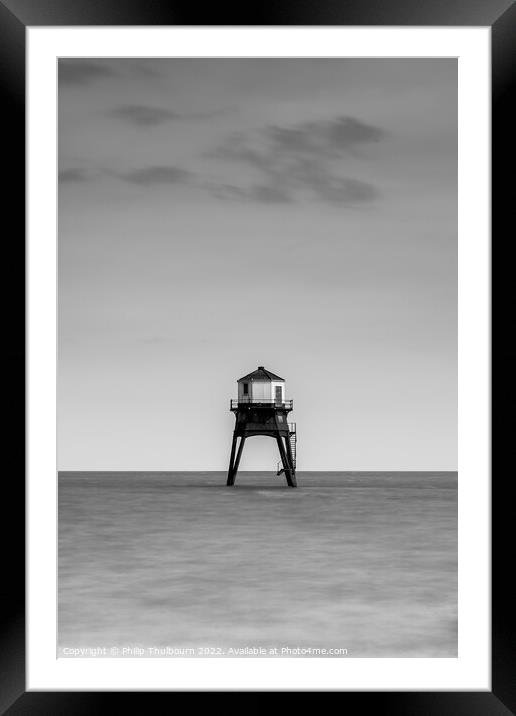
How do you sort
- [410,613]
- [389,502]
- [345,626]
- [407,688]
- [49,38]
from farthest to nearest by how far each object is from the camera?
1. [389,502]
2. [410,613]
3. [345,626]
4. [49,38]
5. [407,688]

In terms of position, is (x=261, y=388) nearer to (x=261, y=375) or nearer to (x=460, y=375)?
(x=261, y=375)

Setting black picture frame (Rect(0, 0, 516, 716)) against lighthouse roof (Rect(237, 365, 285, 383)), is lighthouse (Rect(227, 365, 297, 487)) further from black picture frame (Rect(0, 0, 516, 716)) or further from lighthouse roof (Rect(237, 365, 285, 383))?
black picture frame (Rect(0, 0, 516, 716))

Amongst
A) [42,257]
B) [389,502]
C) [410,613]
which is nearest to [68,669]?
[42,257]

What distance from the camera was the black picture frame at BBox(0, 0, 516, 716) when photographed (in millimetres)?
2432

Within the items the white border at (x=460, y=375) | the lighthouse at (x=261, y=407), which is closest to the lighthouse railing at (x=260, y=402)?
the lighthouse at (x=261, y=407)

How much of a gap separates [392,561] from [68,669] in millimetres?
8841

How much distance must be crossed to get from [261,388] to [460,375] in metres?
19.5

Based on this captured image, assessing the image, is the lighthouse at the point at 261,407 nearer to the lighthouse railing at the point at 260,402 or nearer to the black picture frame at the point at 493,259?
the lighthouse railing at the point at 260,402

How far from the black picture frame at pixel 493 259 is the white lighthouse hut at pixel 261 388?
19540 millimetres

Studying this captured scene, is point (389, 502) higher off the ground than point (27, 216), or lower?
lower

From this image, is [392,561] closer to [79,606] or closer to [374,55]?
[79,606]

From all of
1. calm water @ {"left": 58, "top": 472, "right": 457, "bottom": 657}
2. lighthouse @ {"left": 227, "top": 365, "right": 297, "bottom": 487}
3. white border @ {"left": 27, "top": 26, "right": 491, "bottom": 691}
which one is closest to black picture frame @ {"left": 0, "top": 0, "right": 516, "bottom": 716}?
white border @ {"left": 27, "top": 26, "right": 491, "bottom": 691}

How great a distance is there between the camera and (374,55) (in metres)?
2.70

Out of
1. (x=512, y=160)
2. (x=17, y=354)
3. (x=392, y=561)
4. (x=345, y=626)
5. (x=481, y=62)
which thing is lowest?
(x=392, y=561)
